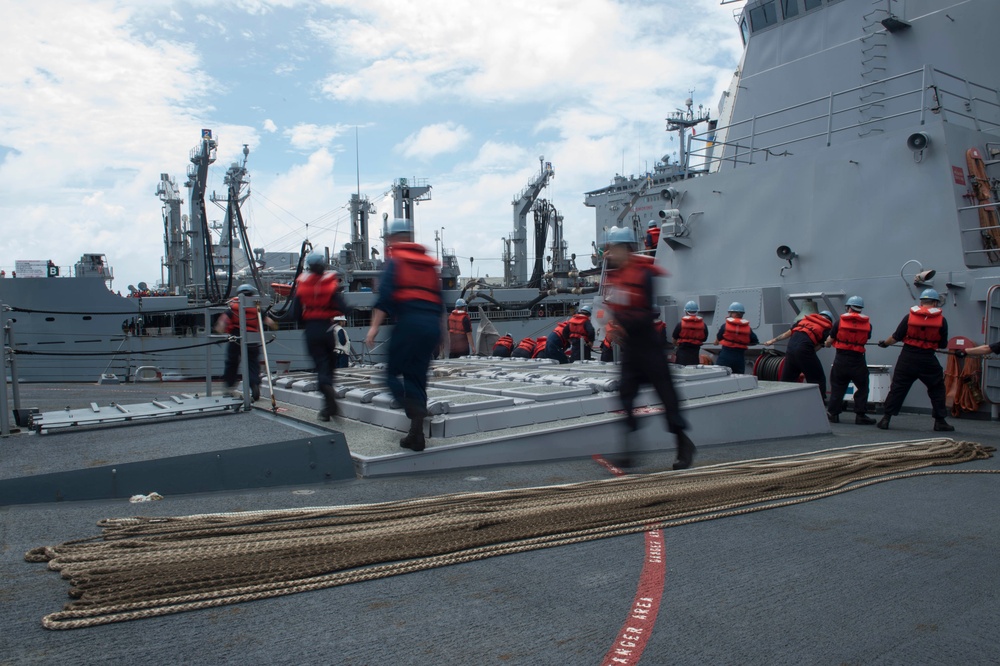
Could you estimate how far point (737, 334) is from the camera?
360 inches

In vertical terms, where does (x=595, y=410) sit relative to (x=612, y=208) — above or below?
below

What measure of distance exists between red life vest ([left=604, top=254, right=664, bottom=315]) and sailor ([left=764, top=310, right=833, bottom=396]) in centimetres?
500

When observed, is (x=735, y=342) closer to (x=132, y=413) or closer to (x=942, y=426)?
(x=942, y=426)

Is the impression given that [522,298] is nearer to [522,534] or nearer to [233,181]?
[233,181]

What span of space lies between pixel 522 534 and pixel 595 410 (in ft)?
9.05

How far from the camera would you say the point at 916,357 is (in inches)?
307

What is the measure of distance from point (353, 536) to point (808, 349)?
7135 millimetres

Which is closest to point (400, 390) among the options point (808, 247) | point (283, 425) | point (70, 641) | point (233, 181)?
point (283, 425)

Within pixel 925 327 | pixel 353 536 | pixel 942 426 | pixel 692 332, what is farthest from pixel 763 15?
pixel 353 536

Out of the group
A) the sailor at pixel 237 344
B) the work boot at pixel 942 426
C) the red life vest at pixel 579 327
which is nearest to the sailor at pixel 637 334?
the sailor at pixel 237 344

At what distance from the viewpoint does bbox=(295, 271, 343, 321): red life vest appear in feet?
18.4

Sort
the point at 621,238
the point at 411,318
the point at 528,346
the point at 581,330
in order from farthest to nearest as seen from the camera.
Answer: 1. the point at 528,346
2. the point at 581,330
3. the point at 621,238
4. the point at 411,318

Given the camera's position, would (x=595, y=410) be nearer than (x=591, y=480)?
No

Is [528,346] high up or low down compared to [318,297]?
down
